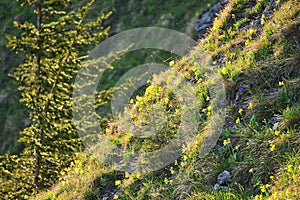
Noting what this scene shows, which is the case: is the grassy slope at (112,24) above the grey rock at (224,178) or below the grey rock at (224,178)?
below

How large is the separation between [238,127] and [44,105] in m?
6.74

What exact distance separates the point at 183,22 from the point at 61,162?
12328 mm

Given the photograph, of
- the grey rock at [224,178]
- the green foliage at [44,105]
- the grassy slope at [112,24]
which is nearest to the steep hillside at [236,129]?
the grey rock at [224,178]

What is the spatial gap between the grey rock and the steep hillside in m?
0.01

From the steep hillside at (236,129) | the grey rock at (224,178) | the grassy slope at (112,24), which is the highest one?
the steep hillside at (236,129)

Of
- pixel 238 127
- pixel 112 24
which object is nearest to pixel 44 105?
pixel 238 127

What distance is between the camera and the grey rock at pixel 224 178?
17.9ft

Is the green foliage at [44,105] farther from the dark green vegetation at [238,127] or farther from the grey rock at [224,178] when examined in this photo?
the grey rock at [224,178]

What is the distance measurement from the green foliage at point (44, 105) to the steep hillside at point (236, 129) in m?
3.24

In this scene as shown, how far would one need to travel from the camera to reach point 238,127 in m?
6.08

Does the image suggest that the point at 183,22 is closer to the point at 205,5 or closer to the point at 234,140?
the point at 205,5

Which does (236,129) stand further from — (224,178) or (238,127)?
(224,178)

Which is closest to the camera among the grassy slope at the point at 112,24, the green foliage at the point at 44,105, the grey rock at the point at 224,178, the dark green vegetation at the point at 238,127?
the dark green vegetation at the point at 238,127

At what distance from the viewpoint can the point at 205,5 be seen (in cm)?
2189
